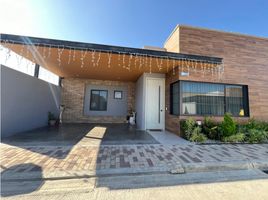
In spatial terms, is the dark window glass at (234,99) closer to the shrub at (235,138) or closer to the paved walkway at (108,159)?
the shrub at (235,138)

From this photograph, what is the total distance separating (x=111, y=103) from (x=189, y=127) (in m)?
5.75

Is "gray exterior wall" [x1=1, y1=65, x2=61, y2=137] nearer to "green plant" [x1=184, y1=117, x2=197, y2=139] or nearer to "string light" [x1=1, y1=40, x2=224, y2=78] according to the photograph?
"string light" [x1=1, y1=40, x2=224, y2=78]

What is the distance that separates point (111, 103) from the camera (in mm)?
9477

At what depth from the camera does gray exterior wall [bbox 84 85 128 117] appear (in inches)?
364

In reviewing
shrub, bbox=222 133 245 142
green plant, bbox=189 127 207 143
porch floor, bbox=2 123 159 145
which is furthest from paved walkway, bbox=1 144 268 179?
shrub, bbox=222 133 245 142

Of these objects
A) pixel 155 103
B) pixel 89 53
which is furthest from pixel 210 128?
pixel 89 53

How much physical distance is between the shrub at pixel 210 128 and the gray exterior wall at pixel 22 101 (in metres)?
6.88

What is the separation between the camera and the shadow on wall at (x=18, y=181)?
196cm

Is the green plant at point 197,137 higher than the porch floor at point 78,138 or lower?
higher

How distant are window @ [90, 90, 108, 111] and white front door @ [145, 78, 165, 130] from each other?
3705mm

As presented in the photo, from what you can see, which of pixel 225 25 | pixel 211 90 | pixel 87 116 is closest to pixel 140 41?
pixel 225 25

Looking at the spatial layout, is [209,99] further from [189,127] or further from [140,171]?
[140,171]

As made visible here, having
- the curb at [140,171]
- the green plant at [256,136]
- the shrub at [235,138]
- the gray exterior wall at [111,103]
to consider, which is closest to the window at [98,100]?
the gray exterior wall at [111,103]

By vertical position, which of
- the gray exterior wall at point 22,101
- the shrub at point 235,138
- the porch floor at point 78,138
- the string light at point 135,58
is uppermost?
the string light at point 135,58
